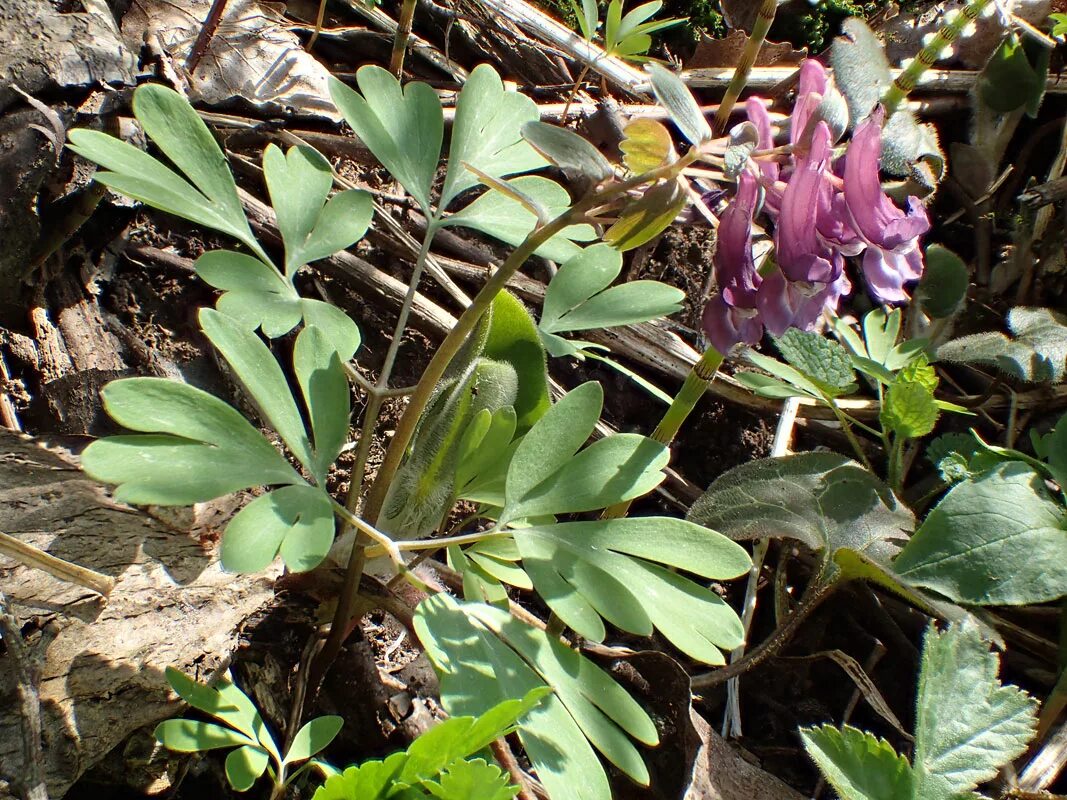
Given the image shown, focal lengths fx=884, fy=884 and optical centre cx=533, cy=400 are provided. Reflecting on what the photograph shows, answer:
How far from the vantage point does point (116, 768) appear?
1594 millimetres

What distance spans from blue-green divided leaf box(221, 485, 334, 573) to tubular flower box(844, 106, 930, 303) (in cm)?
93

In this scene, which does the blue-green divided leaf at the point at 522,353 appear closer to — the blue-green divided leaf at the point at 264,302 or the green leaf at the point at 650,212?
the blue-green divided leaf at the point at 264,302

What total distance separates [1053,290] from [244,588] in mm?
2636

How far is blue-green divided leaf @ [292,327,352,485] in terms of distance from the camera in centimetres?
141

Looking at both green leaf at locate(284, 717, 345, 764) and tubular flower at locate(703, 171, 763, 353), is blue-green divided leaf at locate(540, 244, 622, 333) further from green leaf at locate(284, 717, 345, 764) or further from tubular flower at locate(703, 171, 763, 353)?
green leaf at locate(284, 717, 345, 764)

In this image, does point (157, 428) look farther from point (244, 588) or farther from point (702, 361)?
point (702, 361)

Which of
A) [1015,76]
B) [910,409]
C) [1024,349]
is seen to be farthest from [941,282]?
[1015,76]

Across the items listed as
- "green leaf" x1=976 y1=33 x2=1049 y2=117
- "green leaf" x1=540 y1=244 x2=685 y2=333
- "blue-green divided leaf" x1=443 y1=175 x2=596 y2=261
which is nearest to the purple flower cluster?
"green leaf" x1=540 y1=244 x2=685 y2=333

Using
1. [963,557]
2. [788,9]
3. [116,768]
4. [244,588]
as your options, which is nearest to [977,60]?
[788,9]

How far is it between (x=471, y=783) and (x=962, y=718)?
3.16 feet

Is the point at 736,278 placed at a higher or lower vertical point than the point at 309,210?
higher

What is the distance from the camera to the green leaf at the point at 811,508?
6.28 ft

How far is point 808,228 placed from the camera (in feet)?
4.35

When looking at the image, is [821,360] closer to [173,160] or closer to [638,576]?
[638,576]
